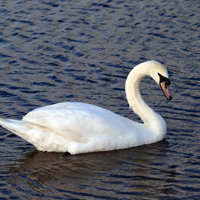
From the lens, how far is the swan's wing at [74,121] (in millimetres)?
8117

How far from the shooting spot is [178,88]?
10602mm

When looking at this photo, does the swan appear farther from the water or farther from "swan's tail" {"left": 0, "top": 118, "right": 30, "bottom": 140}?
the water

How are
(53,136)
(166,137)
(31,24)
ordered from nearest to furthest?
(53,136) → (166,137) → (31,24)

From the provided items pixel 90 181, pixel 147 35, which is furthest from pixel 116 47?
pixel 90 181

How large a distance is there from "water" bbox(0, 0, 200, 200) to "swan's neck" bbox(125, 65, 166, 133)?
330 millimetres

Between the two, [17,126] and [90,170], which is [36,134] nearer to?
[17,126]

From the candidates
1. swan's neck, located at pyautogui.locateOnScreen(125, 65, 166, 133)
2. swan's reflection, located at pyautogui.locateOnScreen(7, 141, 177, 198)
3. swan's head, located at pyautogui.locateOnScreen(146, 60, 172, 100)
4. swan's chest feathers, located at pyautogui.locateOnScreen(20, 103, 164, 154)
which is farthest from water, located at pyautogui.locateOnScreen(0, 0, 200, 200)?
swan's head, located at pyautogui.locateOnScreen(146, 60, 172, 100)

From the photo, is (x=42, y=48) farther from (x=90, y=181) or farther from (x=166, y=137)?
(x=90, y=181)

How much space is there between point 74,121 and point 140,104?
145cm

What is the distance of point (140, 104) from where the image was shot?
29.9 ft

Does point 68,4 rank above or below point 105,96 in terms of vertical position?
above

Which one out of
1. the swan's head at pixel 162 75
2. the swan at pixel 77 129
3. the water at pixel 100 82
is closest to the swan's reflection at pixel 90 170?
the water at pixel 100 82

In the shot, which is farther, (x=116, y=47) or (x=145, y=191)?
(x=116, y=47)

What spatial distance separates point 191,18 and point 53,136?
24.1ft
